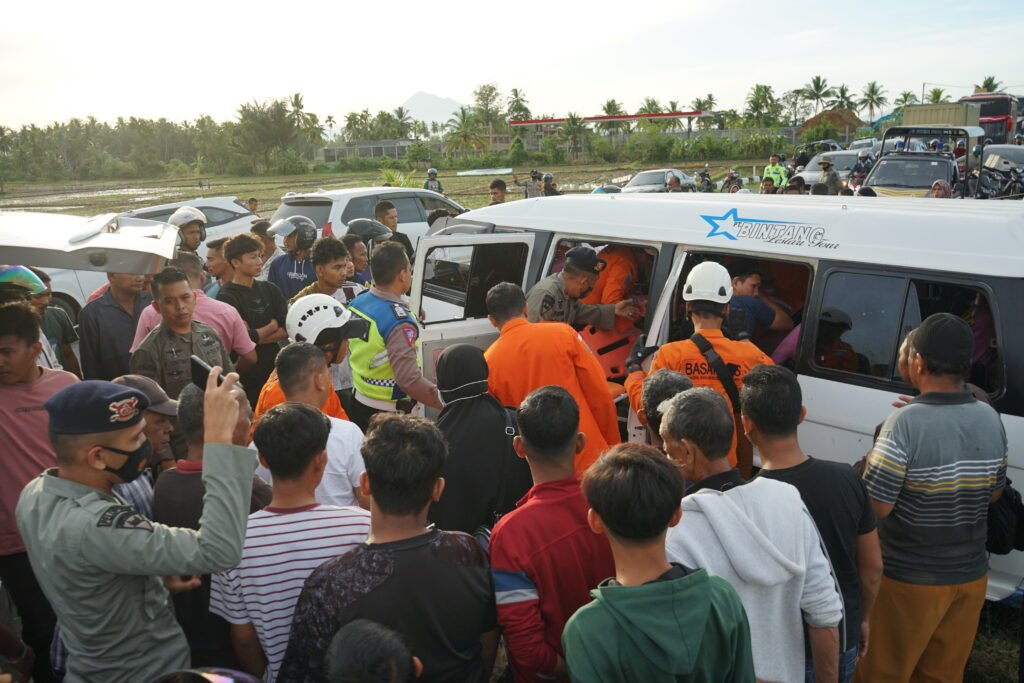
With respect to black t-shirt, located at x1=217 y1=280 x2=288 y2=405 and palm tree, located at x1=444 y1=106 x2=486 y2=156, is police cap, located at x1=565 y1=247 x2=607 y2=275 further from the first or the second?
palm tree, located at x1=444 y1=106 x2=486 y2=156

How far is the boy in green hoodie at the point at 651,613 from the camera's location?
1.80 m

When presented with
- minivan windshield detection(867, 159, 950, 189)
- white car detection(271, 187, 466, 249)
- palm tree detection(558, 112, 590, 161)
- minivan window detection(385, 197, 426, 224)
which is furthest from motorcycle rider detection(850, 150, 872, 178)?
palm tree detection(558, 112, 590, 161)

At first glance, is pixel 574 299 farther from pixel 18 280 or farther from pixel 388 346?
pixel 18 280

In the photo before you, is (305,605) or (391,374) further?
(391,374)

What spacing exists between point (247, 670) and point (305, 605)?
25.2 inches

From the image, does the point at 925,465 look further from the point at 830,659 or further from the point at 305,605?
the point at 305,605

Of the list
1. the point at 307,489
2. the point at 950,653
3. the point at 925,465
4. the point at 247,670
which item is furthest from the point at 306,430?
the point at 950,653

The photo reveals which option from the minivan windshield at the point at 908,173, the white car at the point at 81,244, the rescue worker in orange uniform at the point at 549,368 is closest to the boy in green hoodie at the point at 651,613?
the rescue worker in orange uniform at the point at 549,368

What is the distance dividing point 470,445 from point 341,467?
580mm

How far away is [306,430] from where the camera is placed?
99.5 inches

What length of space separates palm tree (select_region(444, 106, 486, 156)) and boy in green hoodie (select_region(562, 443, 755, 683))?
2825 inches

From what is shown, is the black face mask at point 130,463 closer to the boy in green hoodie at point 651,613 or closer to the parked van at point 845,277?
the boy in green hoodie at point 651,613

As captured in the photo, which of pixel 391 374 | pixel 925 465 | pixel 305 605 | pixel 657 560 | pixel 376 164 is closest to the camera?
pixel 657 560

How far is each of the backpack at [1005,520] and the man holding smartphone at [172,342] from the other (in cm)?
422
